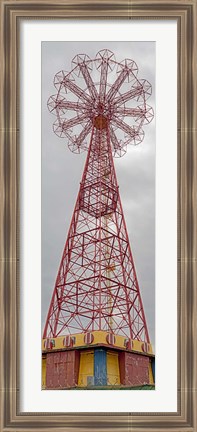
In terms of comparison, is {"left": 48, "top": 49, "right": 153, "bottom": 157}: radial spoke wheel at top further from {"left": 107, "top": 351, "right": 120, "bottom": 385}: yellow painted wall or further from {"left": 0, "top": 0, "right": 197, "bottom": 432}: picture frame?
{"left": 107, "top": 351, "right": 120, "bottom": 385}: yellow painted wall

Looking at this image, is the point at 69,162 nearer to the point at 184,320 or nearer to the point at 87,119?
the point at 87,119

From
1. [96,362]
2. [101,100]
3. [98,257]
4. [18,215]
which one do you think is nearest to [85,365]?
[96,362]

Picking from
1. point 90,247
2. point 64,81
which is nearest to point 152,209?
point 90,247

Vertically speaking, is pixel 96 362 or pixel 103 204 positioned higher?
pixel 103 204

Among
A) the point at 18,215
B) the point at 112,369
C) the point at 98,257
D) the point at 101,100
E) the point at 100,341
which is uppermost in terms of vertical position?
the point at 101,100

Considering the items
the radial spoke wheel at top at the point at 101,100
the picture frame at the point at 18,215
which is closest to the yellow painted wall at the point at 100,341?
the picture frame at the point at 18,215

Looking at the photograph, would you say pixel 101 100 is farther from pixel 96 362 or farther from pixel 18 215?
pixel 96 362

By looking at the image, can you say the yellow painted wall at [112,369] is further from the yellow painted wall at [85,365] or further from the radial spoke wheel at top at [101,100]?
the radial spoke wheel at top at [101,100]

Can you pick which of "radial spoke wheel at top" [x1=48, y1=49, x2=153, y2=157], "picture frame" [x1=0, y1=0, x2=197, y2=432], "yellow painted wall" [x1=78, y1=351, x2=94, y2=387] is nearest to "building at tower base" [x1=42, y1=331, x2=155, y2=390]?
"yellow painted wall" [x1=78, y1=351, x2=94, y2=387]
